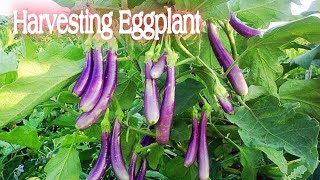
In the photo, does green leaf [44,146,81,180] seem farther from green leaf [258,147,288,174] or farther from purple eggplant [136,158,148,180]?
green leaf [258,147,288,174]

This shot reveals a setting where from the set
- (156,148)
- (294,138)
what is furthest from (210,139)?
(294,138)

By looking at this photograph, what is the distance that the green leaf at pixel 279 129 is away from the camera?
558 mm

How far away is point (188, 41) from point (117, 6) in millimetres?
101

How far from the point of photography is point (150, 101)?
548 millimetres

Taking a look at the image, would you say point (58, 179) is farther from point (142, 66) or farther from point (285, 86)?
point (285, 86)

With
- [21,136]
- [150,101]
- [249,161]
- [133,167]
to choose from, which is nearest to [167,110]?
[150,101]

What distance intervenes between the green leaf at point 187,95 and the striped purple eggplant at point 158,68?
0.10 meters

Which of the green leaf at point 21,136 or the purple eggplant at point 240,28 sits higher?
the purple eggplant at point 240,28

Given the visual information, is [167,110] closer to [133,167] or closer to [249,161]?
[133,167]

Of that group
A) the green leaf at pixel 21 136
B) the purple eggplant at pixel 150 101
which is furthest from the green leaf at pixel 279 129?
the green leaf at pixel 21 136

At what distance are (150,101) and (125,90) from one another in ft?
0.65

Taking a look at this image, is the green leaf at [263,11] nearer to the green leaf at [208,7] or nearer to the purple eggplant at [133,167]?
the green leaf at [208,7]

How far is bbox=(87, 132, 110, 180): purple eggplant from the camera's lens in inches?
22.8

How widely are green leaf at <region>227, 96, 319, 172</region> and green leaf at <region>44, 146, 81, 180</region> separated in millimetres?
236
